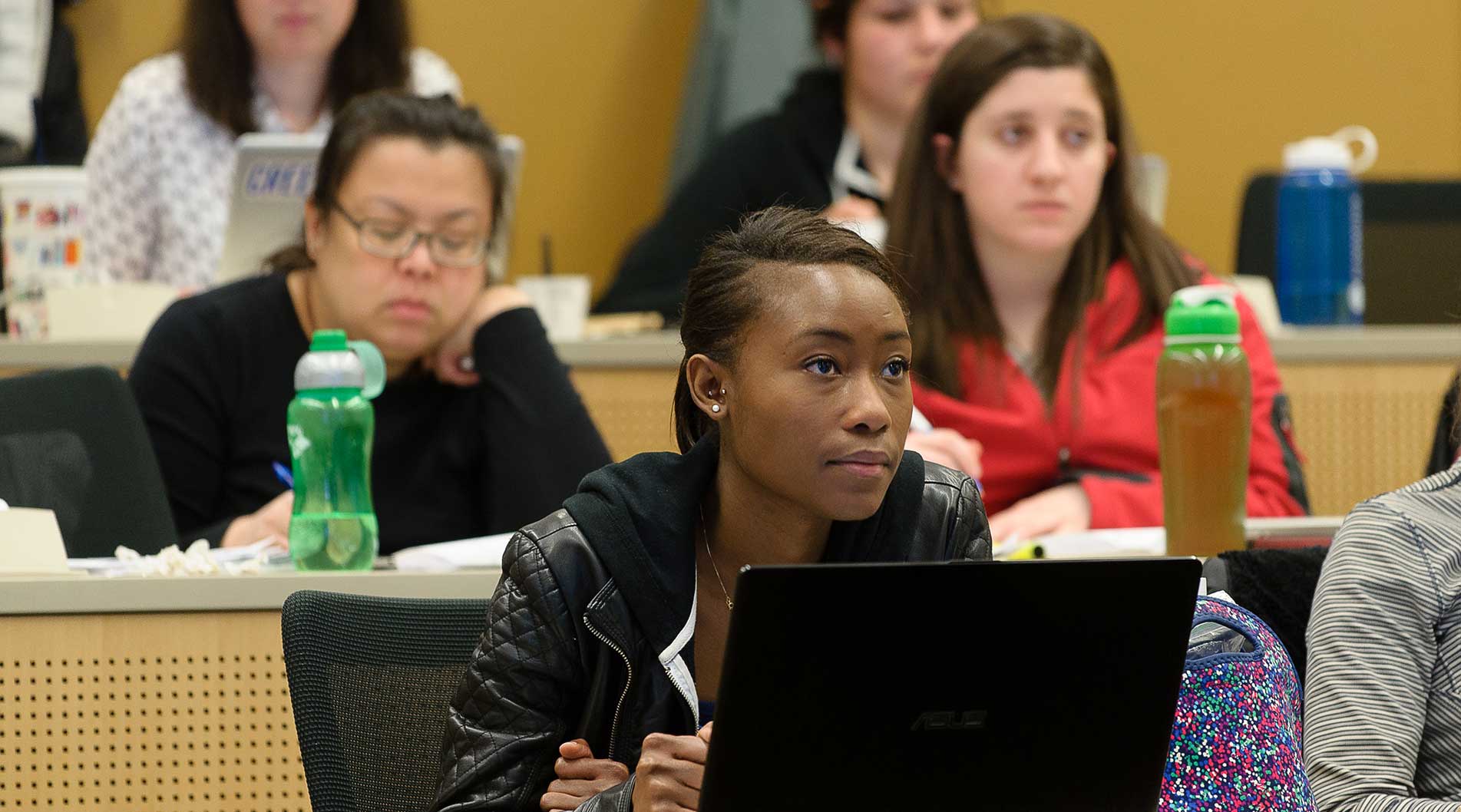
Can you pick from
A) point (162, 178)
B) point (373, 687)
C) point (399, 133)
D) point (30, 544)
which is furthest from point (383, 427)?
point (373, 687)

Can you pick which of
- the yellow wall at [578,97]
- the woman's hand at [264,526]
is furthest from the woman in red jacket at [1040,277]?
the yellow wall at [578,97]

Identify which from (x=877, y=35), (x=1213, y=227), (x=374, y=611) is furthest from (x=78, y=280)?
(x=1213, y=227)

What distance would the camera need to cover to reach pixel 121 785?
191 centimetres

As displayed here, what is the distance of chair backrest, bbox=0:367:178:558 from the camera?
7.49 feet

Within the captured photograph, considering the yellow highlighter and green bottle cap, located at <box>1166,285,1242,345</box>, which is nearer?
the yellow highlighter

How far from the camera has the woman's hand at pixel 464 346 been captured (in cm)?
278

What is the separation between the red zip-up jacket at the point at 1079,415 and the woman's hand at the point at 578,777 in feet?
4.25

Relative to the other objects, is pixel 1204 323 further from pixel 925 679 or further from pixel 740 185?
pixel 740 185

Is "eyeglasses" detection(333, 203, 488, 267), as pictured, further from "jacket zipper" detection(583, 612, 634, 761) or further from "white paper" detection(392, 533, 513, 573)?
"jacket zipper" detection(583, 612, 634, 761)

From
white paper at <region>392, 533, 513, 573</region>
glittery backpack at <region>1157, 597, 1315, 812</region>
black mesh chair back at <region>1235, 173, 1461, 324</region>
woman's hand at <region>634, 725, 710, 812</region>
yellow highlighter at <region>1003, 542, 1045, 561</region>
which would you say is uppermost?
woman's hand at <region>634, 725, 710, 812</region>

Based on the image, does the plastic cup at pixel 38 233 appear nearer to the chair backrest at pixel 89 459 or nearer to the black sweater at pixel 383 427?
the black sweater at pixel 383 427

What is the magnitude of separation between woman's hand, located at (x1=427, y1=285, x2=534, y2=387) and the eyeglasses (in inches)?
5.0

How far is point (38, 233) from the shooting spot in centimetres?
356

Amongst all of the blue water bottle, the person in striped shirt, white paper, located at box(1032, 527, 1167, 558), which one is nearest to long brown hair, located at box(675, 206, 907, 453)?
the person in striped shirt
